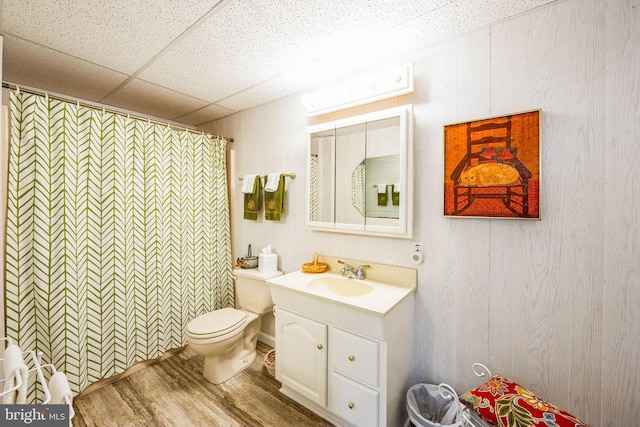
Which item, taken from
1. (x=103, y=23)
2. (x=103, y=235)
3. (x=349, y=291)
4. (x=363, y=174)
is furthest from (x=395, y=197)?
(x=103, y=235)

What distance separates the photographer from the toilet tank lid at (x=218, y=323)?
73.4 inches

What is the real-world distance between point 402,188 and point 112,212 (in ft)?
6.69

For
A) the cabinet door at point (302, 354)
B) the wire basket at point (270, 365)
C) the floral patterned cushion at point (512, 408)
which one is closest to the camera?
the floral patterned cushion at point (512, 408)

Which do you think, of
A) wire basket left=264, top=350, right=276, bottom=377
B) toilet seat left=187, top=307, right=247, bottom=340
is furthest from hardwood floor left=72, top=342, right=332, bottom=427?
toilet seat left=187, top=307, right=247, bottom=340

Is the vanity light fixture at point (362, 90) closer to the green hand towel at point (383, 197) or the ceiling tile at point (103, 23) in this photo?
the green hand towel at point (383, 197)

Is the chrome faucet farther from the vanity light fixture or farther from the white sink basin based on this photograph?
the vanity light fixture

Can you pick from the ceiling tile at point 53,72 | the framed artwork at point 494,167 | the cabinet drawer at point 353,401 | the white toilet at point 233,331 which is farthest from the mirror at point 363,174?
the ceiling tile at point 53,72

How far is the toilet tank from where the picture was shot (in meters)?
2.18

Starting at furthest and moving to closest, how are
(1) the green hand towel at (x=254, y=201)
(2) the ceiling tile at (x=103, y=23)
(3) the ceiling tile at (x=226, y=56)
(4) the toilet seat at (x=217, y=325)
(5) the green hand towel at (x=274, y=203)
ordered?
(1) the green hand towel at (x=254, y=201)
(5) the green hand towel at (x=274, y=203)
(4) the toilet seat at (x=217, y=325)
(3) the ceiling tile at (x=226, y=56)
(2) the ceiling tile at (x=103, y=23)

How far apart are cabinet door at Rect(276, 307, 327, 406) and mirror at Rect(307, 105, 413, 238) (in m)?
0.68

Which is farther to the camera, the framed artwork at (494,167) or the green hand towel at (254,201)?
the green hand towel at (254,201)

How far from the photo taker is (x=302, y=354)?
5.41 ft

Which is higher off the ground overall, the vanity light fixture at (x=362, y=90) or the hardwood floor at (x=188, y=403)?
the vanity light fixture at (x=362, y=90)

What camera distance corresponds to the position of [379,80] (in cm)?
166
